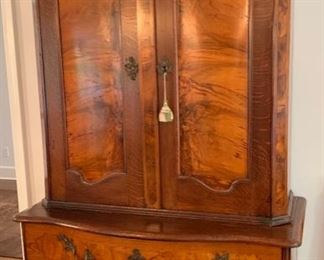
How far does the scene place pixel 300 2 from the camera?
1.79 metres

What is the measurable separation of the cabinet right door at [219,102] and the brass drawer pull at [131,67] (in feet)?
0.31

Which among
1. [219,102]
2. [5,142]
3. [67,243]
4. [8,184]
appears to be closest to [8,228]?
[8,184]

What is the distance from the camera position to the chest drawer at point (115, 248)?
4.85ft

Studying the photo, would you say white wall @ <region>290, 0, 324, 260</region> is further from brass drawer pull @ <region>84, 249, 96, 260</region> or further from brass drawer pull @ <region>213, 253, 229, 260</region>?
brass drawer pull @ <region>84, 249, 96, 260</region>

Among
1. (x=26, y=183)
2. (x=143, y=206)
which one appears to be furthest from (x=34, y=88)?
(x=143, y=206)

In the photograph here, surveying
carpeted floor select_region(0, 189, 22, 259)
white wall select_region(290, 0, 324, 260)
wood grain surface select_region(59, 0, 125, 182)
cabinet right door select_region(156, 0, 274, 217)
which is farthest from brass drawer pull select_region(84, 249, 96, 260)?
carpeted floor select_region(0, 189, 22, 259)

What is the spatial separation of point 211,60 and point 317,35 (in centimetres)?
54

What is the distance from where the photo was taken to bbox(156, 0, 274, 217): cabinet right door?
147 centimetres

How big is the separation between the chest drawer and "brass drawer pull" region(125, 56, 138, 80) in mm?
569

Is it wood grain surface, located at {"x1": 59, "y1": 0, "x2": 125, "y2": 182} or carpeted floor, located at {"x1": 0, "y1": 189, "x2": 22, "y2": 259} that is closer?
wood grain surface, located at {"x1": 59, "y1": 0, "x2": 125, "y2": 182}

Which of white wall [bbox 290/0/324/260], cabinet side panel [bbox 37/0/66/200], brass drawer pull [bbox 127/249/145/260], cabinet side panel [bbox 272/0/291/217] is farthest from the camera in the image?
white wall [bbox 290/0/324/260]

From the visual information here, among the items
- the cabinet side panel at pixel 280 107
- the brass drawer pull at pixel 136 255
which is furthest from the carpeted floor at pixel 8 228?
the cabinet side panel at pixel 280 107

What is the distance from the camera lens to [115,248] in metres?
1.60

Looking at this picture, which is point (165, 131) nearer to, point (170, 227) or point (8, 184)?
point (170, 227)
